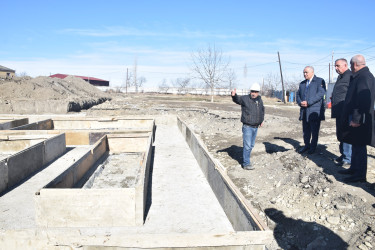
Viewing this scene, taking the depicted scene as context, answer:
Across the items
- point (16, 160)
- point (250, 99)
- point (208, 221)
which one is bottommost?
point (208, 221)

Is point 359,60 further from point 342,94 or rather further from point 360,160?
point 360,160

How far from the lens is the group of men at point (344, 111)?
176 inches

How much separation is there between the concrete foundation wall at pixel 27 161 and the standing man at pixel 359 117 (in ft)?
18.1

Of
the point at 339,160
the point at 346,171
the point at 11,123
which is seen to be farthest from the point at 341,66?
the point at 11,123

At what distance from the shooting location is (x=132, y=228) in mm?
→ 3951

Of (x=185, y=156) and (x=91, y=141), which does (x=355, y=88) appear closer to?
(x=185, y=156)

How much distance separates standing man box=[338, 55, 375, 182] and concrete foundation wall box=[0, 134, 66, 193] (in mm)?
5518

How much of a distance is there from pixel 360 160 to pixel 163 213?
9.68ft

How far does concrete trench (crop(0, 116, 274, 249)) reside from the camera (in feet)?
9.24

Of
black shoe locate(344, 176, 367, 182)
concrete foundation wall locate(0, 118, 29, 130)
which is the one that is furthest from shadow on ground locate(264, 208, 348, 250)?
concrete foundation wall locate(0, 118, 29, 130)

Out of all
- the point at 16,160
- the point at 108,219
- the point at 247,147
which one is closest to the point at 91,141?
the point at 16,160

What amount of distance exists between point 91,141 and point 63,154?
117cm

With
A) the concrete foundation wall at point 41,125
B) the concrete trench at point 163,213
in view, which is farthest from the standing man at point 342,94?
the concrete foundation wall at point 41,125

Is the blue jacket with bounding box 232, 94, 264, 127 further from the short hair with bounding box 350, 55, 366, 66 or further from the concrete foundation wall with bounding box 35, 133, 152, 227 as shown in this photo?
the concrete foundation wall with bounding box 35, 133, 152, 227
